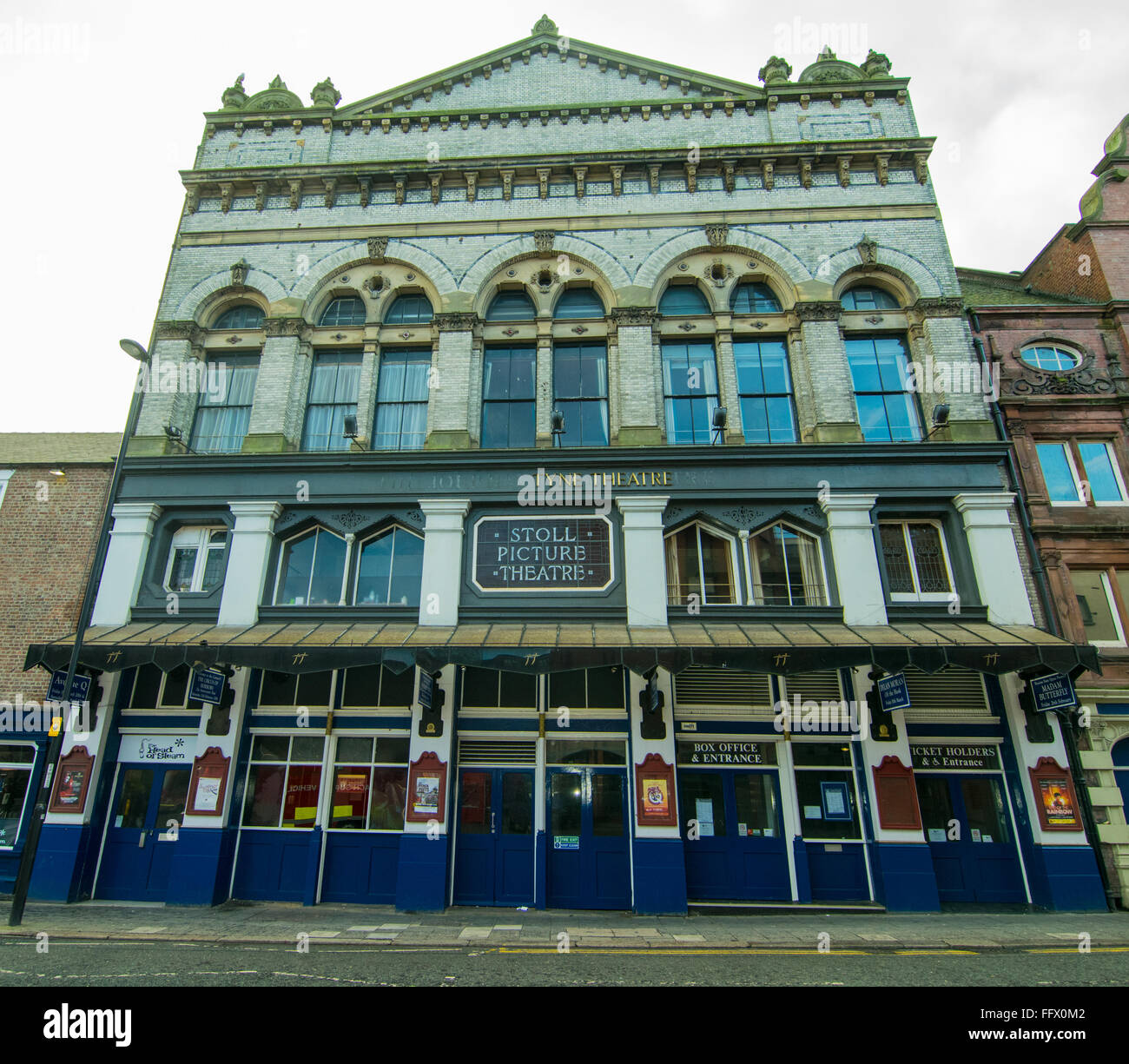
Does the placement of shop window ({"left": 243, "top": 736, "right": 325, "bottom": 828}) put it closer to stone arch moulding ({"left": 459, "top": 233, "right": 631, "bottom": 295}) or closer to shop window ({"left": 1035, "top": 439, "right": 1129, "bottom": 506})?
stone arch moulding ({"left": 459, "top": 233, "right": 631, "bottom": 295})

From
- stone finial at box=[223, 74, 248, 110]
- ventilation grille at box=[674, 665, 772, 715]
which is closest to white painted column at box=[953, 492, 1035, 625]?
ventilation grille at box=[674, 665, 772, 715]

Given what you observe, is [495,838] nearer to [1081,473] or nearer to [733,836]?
[733,836]

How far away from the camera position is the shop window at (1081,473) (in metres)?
14.2

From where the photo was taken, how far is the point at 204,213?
17.0 metres

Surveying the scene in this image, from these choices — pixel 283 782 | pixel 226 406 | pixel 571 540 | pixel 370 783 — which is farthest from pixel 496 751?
pixel 226 406

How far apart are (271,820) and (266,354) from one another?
34.0 feet

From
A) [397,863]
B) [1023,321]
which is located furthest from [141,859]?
[1023,321]

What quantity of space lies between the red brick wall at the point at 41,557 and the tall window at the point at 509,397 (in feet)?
29.1

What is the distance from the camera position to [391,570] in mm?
13773

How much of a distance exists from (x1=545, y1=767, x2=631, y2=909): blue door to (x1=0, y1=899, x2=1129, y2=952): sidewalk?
0.37 metres

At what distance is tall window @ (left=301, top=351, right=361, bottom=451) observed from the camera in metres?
15.1

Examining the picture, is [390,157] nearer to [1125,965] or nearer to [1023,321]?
[1023,321]

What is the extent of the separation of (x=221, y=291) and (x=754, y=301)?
43.5 feet

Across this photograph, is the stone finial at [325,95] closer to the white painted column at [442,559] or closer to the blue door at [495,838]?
the white painted column at [442,559]
